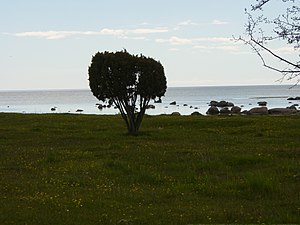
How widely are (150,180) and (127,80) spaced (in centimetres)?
1507

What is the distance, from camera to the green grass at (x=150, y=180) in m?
10.3

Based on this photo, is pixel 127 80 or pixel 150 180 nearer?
pixel 150 180

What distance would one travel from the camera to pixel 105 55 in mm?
29312

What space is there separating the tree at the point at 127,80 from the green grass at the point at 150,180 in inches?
122

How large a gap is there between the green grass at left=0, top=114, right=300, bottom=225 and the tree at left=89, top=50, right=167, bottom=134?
3.09 metres

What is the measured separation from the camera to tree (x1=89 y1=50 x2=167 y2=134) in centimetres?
2888

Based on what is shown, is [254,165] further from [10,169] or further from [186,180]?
[10,169]

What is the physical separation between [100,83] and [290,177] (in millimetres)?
16740

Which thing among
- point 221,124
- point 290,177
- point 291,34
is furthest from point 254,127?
point 291,34

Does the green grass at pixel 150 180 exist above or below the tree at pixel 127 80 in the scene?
below

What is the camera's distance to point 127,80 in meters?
28.9

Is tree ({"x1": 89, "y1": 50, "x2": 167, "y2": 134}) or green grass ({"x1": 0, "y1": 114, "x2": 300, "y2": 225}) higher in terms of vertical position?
tree ({"x1": 89, "y1": 50, "x2": 167, "y2": 134})

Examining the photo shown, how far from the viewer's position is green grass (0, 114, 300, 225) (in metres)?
10.3

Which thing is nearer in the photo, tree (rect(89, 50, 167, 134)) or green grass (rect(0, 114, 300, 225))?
green grass (rect(0, 114, 300, 225))
